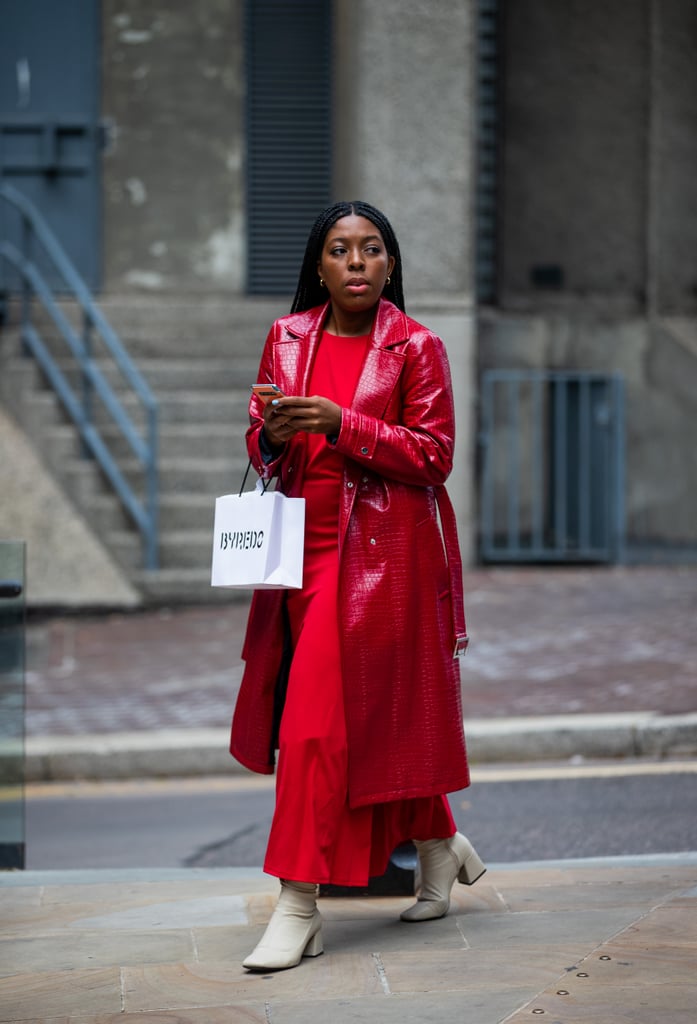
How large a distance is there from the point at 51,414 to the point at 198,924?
8301 mm

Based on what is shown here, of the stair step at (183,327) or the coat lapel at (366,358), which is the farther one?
the stair step at (183,327)

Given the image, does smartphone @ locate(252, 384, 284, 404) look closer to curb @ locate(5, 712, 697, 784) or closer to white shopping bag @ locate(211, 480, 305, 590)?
white shopping bag @ locate(211, 480, 305, 590)

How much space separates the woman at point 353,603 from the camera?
3.83 meters

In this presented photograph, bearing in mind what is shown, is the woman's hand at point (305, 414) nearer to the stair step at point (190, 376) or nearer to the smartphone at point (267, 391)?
the smartphone at point (267, 391)

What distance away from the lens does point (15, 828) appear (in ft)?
17.2

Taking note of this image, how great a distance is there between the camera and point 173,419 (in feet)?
42.0

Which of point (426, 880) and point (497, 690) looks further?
point (497, 690)

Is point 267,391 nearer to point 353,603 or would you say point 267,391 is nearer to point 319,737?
point 353,603

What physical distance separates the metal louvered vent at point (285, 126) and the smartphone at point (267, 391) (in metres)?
10.6

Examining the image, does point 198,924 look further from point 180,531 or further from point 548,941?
point 180,531

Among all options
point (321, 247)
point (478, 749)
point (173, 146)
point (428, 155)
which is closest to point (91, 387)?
point (173, 146)

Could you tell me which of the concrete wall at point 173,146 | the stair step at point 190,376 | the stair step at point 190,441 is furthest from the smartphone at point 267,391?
the concrete wall at point 173,146

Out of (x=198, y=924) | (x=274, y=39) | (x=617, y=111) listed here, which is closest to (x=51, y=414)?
(x=274, y=39)

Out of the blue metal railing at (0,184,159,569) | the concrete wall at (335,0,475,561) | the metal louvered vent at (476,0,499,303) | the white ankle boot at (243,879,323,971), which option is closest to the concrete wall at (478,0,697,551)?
the metal louvered vent at (476,0,499,303)
